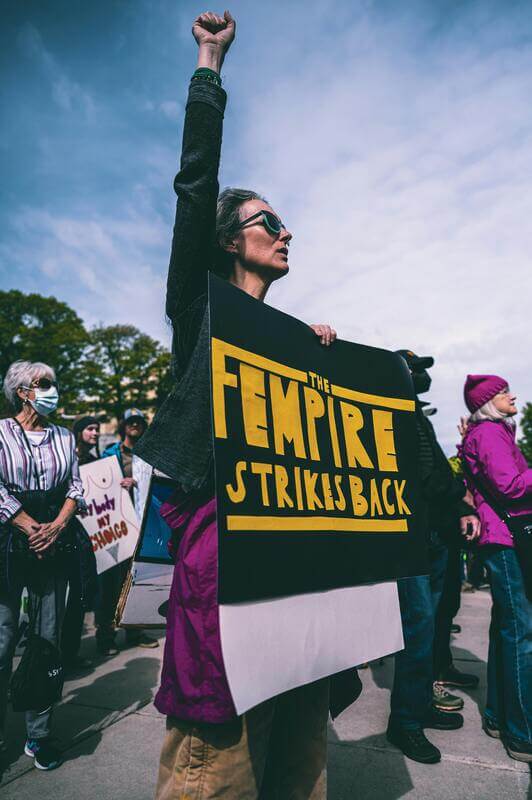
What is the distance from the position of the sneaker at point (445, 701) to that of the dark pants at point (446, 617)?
23 cm

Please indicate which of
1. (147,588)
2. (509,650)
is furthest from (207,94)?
(509,650)

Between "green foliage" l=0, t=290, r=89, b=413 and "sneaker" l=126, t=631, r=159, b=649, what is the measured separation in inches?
1110

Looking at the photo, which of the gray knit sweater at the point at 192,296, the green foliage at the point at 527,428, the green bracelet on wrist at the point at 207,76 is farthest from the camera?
the green foliage at the point at 527,428

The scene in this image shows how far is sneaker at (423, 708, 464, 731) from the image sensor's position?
3.06 m

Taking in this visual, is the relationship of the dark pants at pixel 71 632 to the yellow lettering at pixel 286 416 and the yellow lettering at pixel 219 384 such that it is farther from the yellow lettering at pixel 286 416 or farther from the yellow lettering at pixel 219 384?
the yellow lettering at pixel 219 384

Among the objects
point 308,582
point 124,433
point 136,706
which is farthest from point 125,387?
point 308,582

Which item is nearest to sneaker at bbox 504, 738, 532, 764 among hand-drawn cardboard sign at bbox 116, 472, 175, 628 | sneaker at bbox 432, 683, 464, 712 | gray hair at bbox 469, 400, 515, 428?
sneaker at bbox 432, 683, 464, 712

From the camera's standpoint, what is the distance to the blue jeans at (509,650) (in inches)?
107

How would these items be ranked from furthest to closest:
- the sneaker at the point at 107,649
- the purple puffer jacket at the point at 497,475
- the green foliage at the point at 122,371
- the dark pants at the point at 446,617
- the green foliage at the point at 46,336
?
the green foliage at the point at 122,371, the green foliage at the point at 46,336, the sneaker at the point at 107,649, the dark pants at the point at 446,617, the purple puffer jacket at the point at 497,475

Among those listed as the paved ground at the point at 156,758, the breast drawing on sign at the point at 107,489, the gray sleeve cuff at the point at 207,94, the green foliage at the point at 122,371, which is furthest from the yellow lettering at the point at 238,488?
the green foliage at the point at 122,371

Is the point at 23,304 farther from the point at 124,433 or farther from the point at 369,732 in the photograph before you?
the point at 369,732

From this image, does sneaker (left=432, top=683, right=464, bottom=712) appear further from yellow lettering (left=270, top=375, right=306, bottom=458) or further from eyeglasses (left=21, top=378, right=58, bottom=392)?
eyeglasses (left=21, top=378, right=58, bottom=392)

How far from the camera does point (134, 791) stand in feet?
7.89

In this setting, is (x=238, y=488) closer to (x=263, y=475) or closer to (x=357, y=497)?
(x=263, y=475)
